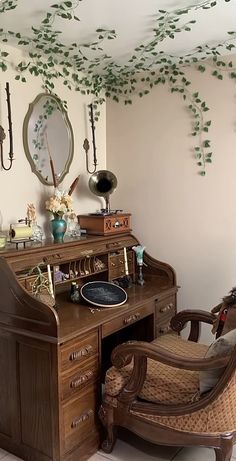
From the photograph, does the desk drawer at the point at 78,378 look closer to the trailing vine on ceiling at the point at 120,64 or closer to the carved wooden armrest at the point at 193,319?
the carved wooden armrest at the point at 193,319

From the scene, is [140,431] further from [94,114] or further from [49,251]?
[94,114]

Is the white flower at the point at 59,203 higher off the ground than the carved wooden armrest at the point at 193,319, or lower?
higher

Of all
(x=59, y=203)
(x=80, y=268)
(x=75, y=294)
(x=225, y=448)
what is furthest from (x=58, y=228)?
(x=225, y=448)

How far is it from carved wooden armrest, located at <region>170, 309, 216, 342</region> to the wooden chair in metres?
0.48

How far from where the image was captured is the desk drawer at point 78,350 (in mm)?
1896

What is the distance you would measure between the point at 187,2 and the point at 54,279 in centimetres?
164

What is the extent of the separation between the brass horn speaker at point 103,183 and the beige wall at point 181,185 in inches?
12.5

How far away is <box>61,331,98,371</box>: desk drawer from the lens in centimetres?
190

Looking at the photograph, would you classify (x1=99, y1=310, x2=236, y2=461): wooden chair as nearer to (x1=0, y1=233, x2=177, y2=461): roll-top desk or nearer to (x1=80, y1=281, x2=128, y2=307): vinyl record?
(x1=0, y1=233, x2=177, y2=461): roll-top desk

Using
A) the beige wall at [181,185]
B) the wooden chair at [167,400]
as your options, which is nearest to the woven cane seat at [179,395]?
the wooden chair at [167,400]

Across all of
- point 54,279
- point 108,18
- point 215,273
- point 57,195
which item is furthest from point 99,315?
point 108,18

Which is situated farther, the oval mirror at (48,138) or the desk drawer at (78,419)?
the oval mirror at (48,138)

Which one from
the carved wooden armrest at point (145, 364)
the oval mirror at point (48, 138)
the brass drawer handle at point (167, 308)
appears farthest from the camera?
the brass drawer handle at point (167, 308)

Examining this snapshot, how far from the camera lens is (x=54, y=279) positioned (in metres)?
2.34
